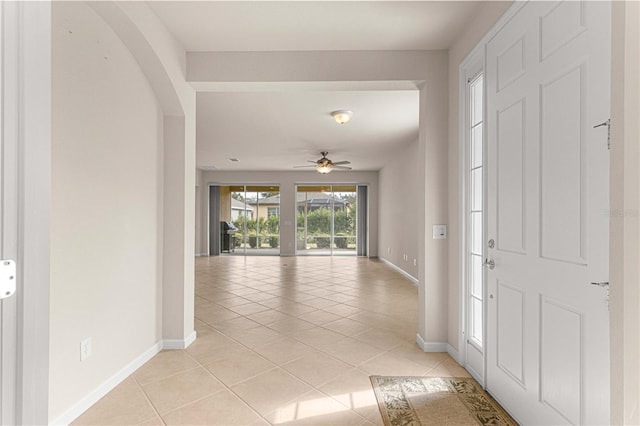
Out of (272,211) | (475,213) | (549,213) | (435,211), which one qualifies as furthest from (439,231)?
(272,211)

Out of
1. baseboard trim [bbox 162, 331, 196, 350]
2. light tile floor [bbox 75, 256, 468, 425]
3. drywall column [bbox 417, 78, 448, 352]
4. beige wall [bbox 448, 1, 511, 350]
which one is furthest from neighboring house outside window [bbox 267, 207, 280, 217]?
beige wall [bbox 448, 1, 511, 350]

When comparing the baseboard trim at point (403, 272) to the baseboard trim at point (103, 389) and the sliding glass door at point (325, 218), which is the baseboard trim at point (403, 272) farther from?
the baseboard trim at point (103, 389)

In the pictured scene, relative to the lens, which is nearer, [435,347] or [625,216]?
[625,216]

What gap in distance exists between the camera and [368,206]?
1034 cm

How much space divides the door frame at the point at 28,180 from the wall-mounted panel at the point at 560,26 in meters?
2.01

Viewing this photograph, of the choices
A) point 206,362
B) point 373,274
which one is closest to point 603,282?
point 206,362

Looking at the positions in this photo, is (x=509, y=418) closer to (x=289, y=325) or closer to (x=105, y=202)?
(x=289, y=325)

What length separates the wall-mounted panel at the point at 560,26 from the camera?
1.48m

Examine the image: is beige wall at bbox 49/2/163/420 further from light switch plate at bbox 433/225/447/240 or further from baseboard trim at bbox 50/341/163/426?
light switch plate at bbox 433/225/447/240

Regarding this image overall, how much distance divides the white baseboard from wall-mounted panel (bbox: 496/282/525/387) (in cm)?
258

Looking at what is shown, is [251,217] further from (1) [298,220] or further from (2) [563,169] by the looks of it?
(2) [563,169]

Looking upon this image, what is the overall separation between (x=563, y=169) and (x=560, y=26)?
2.29ft

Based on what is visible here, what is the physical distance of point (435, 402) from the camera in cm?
212

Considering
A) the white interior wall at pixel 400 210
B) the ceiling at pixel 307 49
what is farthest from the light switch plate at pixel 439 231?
the white interior wall at pixel 400 210
